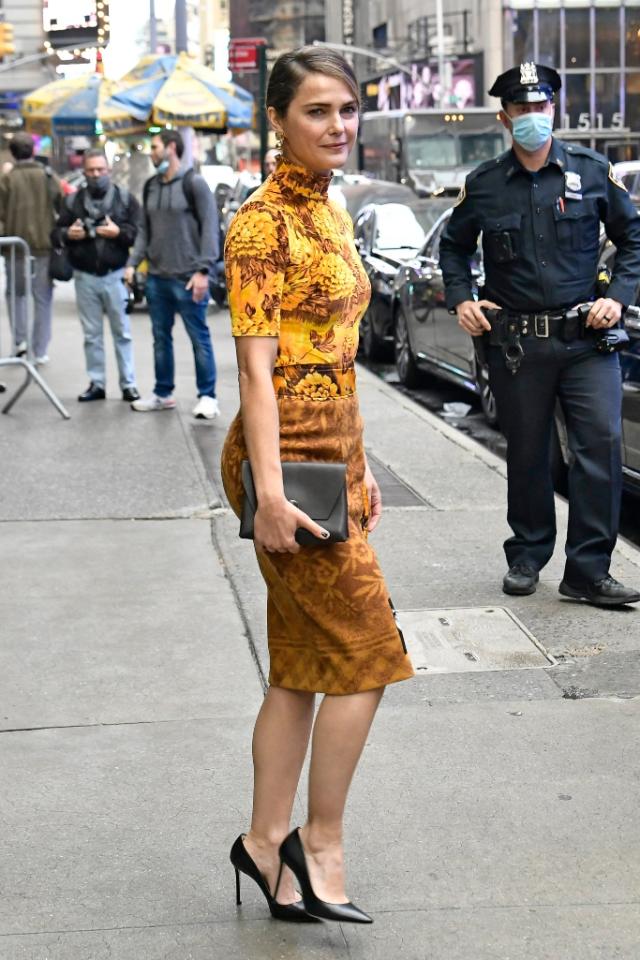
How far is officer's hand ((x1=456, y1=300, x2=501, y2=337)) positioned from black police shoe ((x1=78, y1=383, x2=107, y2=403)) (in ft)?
20.1

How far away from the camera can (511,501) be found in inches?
259

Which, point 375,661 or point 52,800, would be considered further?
point 52,800

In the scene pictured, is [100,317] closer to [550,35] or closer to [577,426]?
[577,426]

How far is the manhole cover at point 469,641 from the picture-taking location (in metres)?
5.49

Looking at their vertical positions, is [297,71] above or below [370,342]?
above

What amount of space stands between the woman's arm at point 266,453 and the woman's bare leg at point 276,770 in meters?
0.41

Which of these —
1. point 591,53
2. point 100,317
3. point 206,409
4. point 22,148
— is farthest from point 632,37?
point 206,409

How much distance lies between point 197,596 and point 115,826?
238cm

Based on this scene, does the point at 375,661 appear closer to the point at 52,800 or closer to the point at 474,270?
the point at 52,800

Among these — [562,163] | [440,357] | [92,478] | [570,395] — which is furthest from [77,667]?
[440,357]

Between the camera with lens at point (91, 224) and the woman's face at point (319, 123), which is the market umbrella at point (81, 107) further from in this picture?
the woman's face at point (319, 123)

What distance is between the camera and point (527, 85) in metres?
6.14

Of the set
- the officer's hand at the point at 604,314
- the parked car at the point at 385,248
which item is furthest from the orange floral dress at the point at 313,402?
the parked car at the point at 385,248

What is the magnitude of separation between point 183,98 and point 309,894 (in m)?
17.0
